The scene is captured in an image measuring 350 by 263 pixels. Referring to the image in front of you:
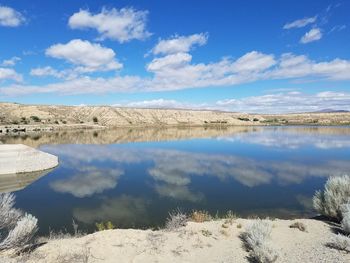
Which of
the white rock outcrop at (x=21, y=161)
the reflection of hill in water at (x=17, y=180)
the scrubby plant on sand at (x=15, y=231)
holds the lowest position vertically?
the reflection of hill in water at (x=17, y=180)

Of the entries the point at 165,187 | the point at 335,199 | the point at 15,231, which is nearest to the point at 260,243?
the point at 335,199

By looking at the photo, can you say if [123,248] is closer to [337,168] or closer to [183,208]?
[183,208]

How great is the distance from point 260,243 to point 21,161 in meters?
30.5

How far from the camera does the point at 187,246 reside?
11695 mm

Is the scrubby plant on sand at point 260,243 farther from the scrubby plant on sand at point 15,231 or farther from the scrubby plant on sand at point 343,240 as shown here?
the scrubby plant on sand at point 15,231

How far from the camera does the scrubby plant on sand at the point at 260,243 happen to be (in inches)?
392

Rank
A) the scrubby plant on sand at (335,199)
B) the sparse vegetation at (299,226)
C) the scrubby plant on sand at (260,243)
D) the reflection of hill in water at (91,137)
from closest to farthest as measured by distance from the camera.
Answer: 1. the scrubby plant on sand at (260,243)
2. the sparse vegetation at (299,226)
3. the scrubby plant on sand at (335,199)
4. the reflection of hill in water at (91,137)

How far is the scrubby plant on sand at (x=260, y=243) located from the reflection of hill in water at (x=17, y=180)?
21043 mm

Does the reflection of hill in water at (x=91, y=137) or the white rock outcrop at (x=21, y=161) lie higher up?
the white rock outcrop at (x=21, y=161)

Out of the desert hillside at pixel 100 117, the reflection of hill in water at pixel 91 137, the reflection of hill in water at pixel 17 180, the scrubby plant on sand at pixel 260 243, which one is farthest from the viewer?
the desert hillside at pixel 100 117

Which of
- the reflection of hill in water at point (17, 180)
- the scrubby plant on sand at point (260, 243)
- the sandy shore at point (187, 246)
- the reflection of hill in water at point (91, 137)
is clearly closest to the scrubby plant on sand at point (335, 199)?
the sandy shore at point (187, 246)

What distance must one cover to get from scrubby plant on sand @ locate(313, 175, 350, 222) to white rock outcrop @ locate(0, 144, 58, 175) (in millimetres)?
28431

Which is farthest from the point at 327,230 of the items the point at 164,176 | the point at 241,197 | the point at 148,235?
the point at 164,176

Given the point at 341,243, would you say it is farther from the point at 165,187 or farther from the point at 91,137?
the point at 91,137
